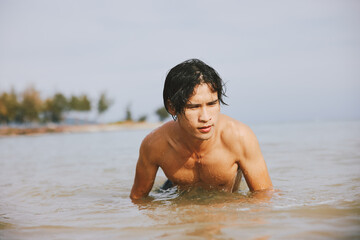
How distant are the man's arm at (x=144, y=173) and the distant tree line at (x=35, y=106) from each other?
53943 mm

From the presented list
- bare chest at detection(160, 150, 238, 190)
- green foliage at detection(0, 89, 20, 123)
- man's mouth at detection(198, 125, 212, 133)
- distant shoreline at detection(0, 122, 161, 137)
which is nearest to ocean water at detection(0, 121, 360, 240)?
bare chest at detection(160, 150, 238, 190)

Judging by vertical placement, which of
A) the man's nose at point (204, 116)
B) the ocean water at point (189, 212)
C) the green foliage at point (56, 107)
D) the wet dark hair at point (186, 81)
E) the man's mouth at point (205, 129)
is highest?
the wet dark hair at point (186, 81)

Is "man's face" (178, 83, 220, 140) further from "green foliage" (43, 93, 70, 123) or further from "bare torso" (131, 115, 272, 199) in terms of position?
"green foliage" (43, 93, 70, 123)

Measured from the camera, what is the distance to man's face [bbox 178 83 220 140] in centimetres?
315

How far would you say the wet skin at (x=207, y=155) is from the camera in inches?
138

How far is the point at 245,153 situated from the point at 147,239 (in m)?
1.51

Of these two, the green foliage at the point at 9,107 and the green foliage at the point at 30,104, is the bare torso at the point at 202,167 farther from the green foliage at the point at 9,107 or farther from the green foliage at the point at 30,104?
the green foliage at the point at 30,104

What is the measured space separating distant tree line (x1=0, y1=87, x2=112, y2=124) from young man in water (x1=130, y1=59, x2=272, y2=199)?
54290 millimetres

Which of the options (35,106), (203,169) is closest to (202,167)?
(203,169)

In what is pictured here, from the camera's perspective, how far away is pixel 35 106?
54281 millimetres

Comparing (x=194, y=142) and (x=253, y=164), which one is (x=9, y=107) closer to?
(x=194, y=142)

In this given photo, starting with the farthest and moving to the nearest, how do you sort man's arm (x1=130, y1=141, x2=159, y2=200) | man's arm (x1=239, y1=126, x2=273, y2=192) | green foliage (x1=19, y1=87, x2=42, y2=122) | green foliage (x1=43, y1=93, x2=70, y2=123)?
green foliage (x1=43, y1=93, x2=70, y2=123), green foliage (x1=19, y1=87, x2=42, y2=122), man's arm (x1=130, y1=141, x2=159, y2=200), man's arm (x1=239, y1=126, x2=273, y2=192)

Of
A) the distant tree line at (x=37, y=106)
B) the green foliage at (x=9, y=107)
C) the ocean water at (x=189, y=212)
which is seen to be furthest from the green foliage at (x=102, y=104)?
the ocean water at (x=189, y=212)

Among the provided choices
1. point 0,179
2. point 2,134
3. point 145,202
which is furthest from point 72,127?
point 145,202
